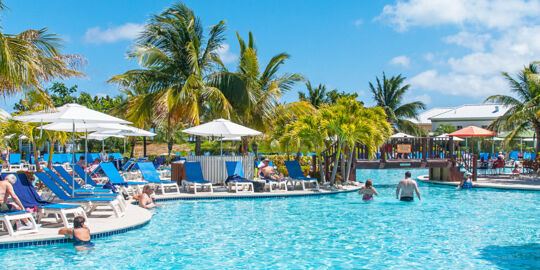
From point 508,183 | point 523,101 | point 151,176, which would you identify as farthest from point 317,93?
point 151,176

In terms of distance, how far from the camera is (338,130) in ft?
51.3

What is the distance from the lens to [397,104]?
123 feet

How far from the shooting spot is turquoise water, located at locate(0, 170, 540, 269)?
692 cm

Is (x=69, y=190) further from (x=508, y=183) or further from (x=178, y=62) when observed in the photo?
(x=508, y=183)

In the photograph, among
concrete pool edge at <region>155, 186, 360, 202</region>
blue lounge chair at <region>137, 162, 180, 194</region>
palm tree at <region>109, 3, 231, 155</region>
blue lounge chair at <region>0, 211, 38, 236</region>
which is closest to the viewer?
blue lounge chair at <region>0, 211, 38, 236</region>

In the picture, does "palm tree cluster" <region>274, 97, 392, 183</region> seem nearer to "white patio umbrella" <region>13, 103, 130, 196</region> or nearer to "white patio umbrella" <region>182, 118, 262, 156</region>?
"white patio umbrella" <region>182, 118, 262, 156</region>

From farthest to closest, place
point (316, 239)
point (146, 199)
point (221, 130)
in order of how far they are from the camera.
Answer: point (221, 130) → point (146, 199) → point (316, 239)

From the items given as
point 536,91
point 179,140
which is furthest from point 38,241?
point 179,140

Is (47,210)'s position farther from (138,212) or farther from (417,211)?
(417,211)

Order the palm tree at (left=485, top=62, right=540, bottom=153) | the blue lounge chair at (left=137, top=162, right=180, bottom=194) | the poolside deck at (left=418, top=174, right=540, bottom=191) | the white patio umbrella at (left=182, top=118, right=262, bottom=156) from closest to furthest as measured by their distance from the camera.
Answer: the blue lounge chair at (left=137, top=162, right=180, bottom=194) → the white patio umbrella at (left=182, top=118, right=262, bottom=156) → the poolside deck at (left=418, top=174, right=540, bottom=191) → the palm tree at (left=485, top=62, right=540, bottom=153)

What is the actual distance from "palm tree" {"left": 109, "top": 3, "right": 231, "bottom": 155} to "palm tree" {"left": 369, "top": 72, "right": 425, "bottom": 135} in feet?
65.1

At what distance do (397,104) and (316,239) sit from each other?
1209 inches

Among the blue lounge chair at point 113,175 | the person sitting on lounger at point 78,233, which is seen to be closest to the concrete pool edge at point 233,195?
the blue lounge chair at point 113,175

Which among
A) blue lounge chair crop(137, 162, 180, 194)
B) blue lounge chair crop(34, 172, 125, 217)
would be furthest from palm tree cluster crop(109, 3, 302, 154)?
blue lounge chair crop(34, 172, 125, 217)
